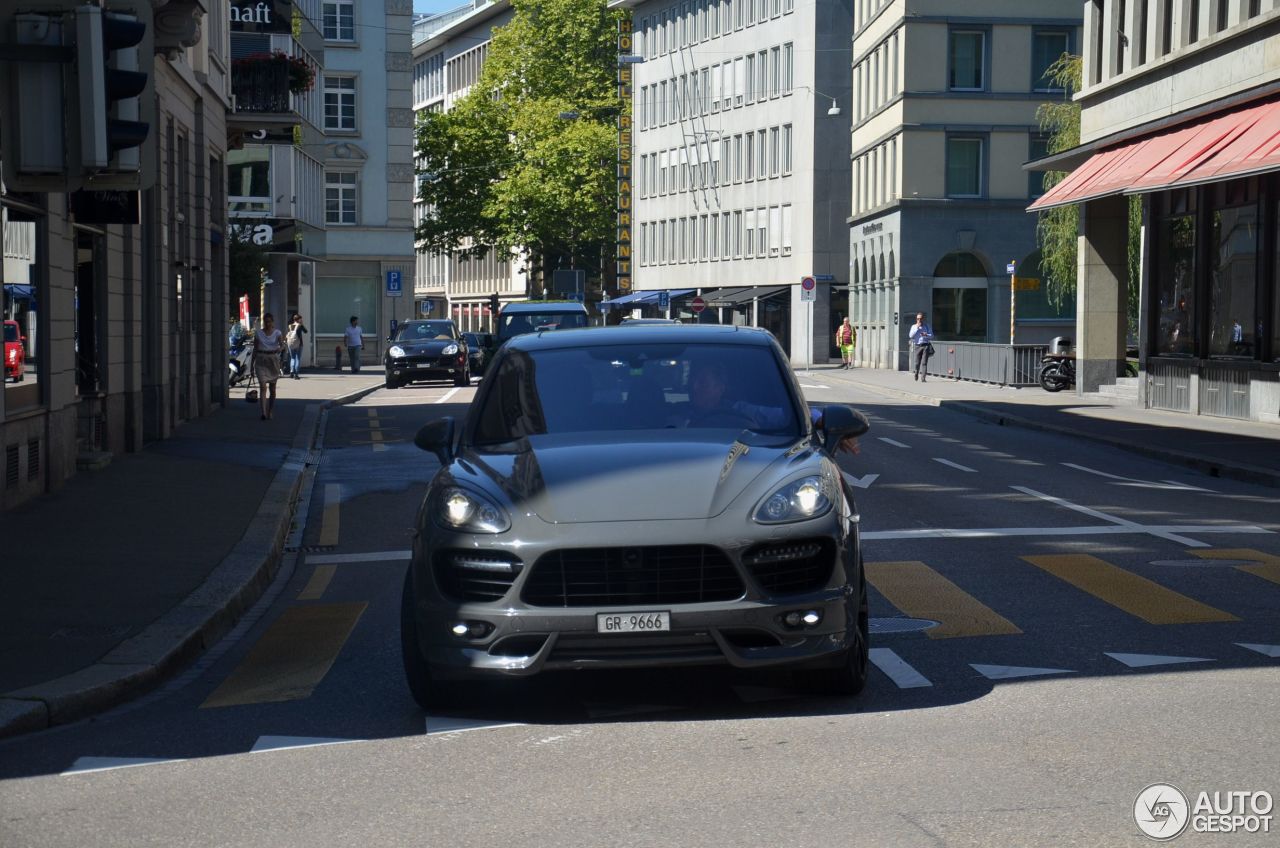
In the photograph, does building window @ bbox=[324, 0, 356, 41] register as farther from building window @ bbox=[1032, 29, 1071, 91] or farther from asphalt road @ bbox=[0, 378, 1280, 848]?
asphalt road @ bbox=[0, 378, 1280, 848]

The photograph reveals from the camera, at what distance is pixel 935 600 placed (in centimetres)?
1112

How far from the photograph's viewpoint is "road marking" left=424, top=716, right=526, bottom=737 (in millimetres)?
7605

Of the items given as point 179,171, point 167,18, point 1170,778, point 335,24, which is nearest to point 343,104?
point 335,24

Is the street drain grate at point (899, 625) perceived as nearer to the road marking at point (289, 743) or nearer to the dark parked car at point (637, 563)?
the dark parked car at point (637, 563)

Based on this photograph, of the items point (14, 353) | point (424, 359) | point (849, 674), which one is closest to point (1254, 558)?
point (849, 674)

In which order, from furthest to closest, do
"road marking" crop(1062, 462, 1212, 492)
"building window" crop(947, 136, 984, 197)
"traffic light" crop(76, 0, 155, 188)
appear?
1. "building window" crop(947, 136, 984, 197)
2. "road marking" crop(1062, 462, 1212, 492)
3. "traffic light" crop(76, 0, 155, 188)

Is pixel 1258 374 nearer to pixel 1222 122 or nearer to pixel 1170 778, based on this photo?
pixel 1222 122

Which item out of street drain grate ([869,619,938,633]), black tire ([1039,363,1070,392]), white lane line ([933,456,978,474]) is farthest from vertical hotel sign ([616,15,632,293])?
street drain grate ([869,619,938,633])

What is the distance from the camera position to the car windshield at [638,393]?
8.73 meters

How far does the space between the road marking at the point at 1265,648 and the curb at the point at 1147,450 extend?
450 inches

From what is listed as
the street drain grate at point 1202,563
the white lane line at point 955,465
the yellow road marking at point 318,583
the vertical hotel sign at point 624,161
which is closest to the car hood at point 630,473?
the yellow road marking at point 318,583

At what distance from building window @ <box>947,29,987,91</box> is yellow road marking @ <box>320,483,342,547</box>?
49011 mm

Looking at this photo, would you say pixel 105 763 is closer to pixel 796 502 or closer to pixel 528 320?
pixel 796 502

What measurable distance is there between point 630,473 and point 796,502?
0.68 meters
